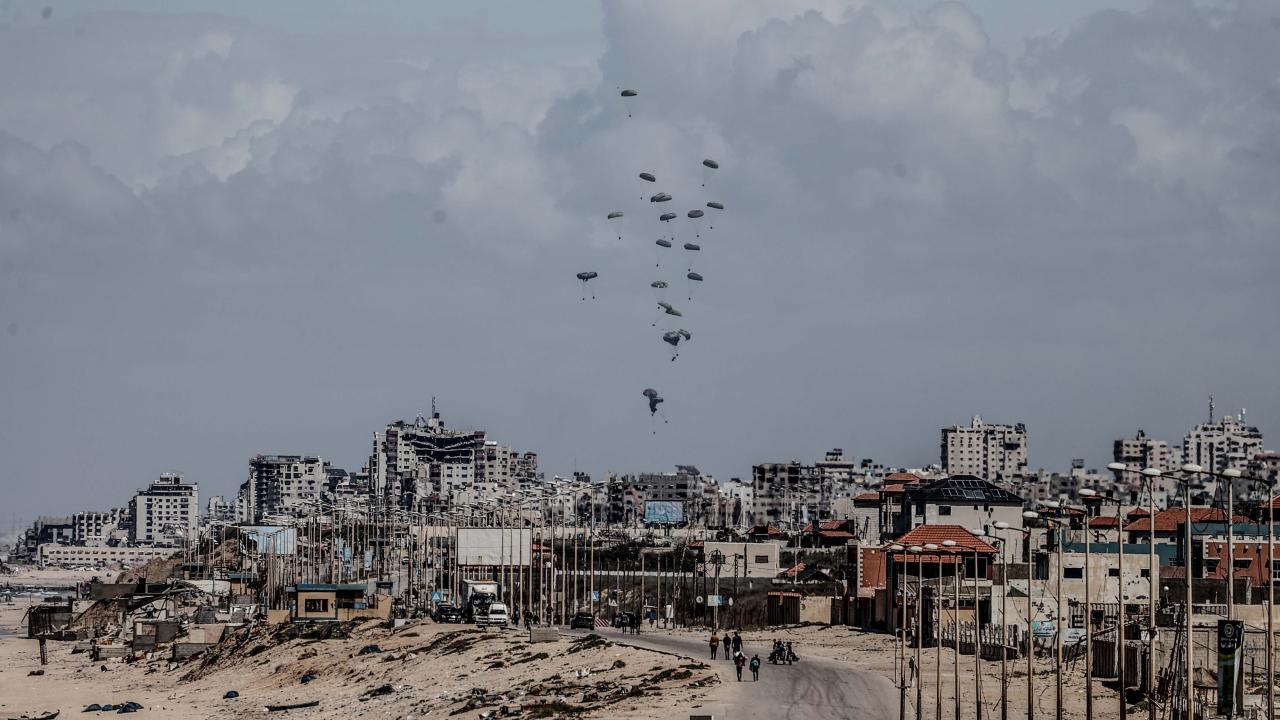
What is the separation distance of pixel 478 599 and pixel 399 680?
94.8ft

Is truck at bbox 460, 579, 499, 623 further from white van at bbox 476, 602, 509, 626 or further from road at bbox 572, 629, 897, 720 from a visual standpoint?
road at bbox 572, 629, 897, 720

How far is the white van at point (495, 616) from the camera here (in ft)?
371

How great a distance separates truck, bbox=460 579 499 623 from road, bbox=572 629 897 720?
1052 inches

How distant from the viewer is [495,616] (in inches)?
4461

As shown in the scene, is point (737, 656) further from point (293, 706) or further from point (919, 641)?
point (293, 706)

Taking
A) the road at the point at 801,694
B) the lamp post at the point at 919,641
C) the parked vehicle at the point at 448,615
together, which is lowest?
the parked vehicle at the point at 448,615

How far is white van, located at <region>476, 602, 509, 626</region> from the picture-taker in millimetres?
113156

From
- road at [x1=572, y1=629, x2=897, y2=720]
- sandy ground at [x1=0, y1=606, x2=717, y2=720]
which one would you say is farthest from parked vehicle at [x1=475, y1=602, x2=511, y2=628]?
road at [x1=572, y1=629, x2=897, y2=720]

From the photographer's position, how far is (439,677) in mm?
86812

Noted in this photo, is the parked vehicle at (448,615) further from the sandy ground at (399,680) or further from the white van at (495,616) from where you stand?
the sandy ground at (399,680)

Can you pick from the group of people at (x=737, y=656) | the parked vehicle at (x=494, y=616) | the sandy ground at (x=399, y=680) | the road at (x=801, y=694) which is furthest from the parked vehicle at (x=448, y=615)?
the group of people at (x=737, y=656)

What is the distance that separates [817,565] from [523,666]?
76628 mm

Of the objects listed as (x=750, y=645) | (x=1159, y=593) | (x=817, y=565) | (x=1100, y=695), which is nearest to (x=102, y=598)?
(x=817, y=565)

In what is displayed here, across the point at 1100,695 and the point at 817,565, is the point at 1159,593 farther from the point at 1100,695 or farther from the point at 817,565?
the point at 817,565
